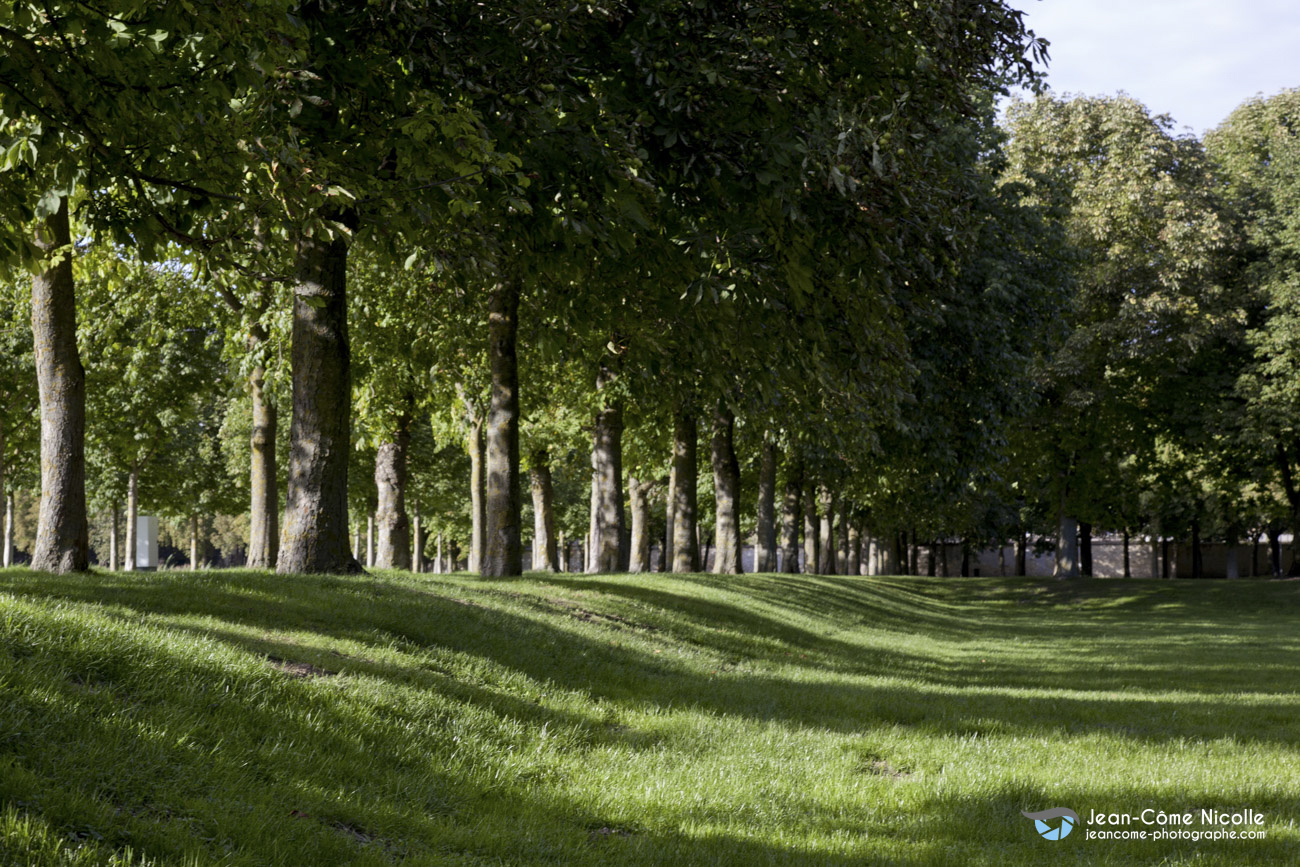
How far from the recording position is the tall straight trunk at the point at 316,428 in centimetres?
1218

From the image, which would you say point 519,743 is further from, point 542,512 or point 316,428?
point 542,512

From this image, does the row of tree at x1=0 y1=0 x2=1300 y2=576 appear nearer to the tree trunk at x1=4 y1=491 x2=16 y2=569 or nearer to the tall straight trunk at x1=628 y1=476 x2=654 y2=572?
the tree trunk at x1=4 y1=491 x2=16 y2=569

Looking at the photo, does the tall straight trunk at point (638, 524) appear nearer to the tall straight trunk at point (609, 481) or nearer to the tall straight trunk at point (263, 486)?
the tall straight trunk at point (609, 481)

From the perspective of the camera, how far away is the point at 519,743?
7.42m

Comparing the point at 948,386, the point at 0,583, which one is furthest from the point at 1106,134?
the point at 0,583

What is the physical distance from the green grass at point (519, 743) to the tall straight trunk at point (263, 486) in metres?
6.74

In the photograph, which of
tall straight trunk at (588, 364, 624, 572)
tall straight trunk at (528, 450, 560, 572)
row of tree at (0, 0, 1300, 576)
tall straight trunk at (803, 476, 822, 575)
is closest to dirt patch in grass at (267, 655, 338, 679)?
row of tree at (0, 0, 1300, 576)

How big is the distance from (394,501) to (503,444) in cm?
884

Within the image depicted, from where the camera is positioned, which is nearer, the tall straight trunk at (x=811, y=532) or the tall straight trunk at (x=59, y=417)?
the tall straight trunk at (x=59, y=417)

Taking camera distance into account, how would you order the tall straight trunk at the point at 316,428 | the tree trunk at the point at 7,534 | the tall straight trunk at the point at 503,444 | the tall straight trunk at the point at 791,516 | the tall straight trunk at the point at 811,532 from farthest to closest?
the tall straight trunk at the point at 811,532 < the tall straight trunk at the point at 791,516 < the tree trunk at the point at 7,534 < the tall straight trunk at the point at 503,444 < the tall straight trunk at the point at 316,428

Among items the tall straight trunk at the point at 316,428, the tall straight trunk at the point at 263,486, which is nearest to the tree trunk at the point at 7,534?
the tall straight trunk at the point at 263,486

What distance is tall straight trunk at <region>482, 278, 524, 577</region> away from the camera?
635 inches

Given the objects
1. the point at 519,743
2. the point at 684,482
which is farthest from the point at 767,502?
the point at 519,743

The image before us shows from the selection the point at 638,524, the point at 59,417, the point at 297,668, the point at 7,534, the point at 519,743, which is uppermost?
the point at 59,417
